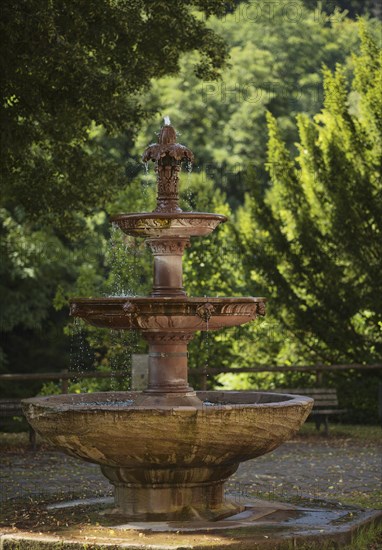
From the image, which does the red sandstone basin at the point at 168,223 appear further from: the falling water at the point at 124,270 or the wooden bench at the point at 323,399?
the falling water at the point at 124,270

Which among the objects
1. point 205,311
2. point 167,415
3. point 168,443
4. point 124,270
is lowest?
point 168,443

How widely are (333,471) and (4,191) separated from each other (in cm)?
913

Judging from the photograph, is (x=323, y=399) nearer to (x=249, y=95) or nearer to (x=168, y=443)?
(x=168, y=443)

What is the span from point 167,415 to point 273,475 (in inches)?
228

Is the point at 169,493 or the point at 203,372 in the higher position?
the point at 203,372

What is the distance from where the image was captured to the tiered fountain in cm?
1004

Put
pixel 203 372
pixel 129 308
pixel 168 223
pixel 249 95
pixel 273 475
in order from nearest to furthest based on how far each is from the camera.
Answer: pixel 129 308 < pixel 168 223 < pixel 273 475 < pixel 203 372 < pixel 249 95

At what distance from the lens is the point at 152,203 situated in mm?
26078

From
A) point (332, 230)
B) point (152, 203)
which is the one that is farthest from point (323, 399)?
point (152, 203)

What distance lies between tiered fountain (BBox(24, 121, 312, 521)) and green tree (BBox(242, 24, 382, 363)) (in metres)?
11.7

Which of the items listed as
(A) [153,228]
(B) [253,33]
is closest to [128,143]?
(B) [253,33]

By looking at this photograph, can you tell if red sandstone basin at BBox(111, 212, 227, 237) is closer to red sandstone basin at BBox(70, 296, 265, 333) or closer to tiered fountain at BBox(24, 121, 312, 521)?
tiered fountain at BBox(24, 121, 312, 521)

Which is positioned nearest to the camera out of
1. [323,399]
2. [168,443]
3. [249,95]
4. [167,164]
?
[168,443]

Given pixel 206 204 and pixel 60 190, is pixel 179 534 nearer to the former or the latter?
pixel 60 190
